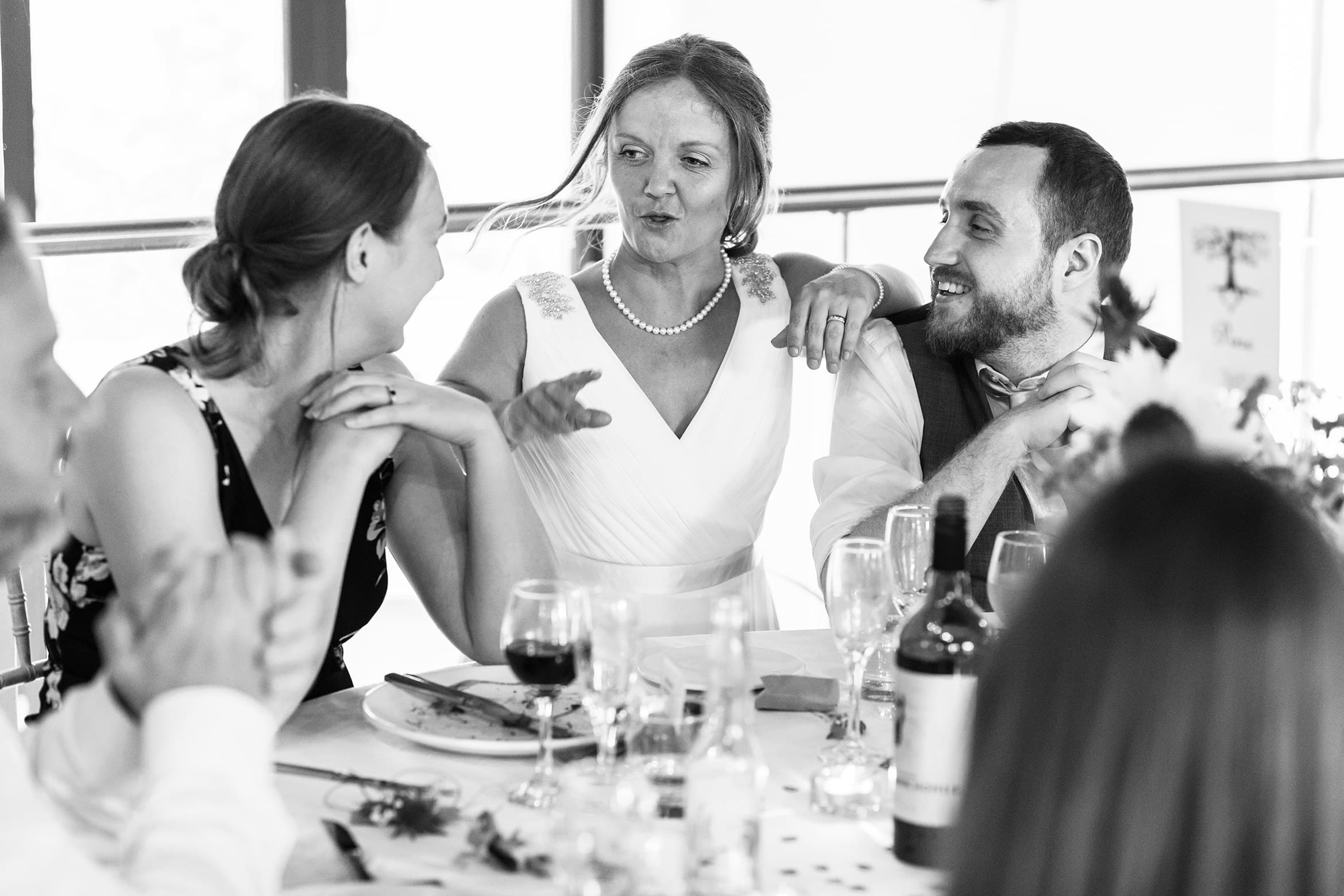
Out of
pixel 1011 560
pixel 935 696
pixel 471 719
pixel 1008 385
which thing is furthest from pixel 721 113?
pixel 935 696

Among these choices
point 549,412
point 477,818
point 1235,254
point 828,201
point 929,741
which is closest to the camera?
point 929,741

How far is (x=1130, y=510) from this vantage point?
68 centimetres

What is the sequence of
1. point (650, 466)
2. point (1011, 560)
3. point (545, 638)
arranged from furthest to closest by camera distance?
point (650, 466), point (1011, 560), point (545, 638)

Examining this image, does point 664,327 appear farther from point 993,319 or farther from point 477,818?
point 477,818

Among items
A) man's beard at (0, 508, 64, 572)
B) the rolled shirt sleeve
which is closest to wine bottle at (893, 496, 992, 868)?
man's beard at (0, 508, 64, 572)

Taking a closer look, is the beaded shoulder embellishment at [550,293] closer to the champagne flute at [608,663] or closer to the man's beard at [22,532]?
the champagne flute at [608,663]

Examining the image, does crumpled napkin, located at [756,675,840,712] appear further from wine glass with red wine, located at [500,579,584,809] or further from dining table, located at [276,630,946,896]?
wine glass with red wine, located at [500,579,584,809]

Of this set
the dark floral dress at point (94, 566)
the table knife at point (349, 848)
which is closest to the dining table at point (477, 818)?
the table knife at point (349, 848)

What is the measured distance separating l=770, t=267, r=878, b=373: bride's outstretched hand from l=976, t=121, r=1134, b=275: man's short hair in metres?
0.34

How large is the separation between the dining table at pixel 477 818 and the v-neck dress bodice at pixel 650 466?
977mm

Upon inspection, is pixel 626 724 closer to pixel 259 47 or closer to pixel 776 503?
pixel 776 503

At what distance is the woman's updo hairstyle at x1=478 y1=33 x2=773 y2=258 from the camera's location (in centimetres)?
257

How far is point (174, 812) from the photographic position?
93cm

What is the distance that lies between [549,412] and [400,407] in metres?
0.43
